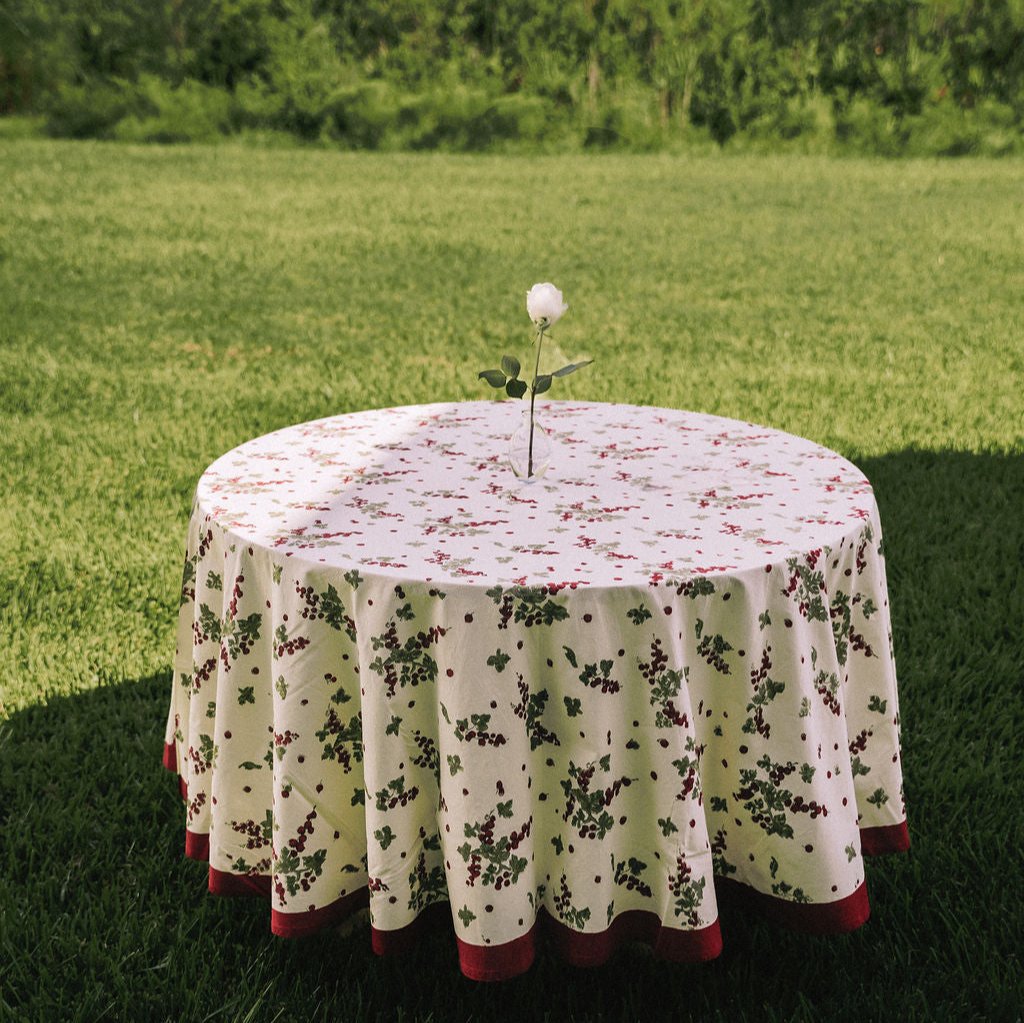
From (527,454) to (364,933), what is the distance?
1.14m

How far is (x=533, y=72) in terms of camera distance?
18.3m

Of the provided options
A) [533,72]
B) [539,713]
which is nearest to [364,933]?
[539,713]

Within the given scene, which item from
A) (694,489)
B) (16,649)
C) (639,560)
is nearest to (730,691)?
(639,560)

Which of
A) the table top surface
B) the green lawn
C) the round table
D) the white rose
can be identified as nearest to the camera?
the round table

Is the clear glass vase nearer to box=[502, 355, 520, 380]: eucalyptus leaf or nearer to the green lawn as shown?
box=[502, 355, 520, 380]: eucalyptus leaf

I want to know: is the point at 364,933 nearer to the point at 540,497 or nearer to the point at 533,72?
the point at 540,497

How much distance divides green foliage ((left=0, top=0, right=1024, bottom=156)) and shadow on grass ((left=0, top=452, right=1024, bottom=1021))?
51.1 feet

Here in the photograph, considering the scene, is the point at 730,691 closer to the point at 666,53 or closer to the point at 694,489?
the point at 694,489

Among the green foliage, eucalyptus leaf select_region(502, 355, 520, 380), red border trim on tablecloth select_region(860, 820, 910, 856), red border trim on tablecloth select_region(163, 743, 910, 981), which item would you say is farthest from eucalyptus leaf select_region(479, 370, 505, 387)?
the green foliage

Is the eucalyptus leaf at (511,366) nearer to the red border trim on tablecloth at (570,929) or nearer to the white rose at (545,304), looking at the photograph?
the white rose at (545,304)

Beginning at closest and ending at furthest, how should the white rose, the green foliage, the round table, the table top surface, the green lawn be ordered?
the round table
the table top surface
the white rose
the green lawn
the green foliage

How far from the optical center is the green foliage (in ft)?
57.1

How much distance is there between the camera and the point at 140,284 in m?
9.30

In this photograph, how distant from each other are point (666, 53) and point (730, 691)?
1777 cm
